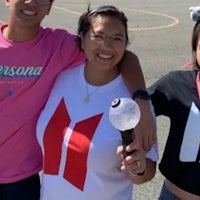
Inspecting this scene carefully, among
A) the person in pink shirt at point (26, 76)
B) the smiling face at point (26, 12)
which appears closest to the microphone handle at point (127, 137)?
the person in pink shirt at point (26, 76)

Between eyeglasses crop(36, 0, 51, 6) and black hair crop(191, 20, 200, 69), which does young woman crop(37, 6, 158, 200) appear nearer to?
eyeglasses crop(36, 0, 51, 6)

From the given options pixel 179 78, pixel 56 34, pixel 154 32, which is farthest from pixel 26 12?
pixel 154 32

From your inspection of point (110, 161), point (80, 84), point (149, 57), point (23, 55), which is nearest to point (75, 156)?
point (110, 161)

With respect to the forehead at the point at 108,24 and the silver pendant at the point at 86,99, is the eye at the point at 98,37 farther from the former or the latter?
the silver pendant at the point at 86,99

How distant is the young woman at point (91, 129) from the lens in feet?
8.19

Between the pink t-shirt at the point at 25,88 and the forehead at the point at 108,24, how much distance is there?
0.90 ft

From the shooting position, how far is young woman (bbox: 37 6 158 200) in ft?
8.19

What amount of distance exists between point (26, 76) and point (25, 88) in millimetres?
59

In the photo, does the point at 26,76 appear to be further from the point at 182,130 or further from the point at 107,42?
the point at 182,130

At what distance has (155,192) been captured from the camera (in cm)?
466

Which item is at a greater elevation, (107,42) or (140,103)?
(107,42)

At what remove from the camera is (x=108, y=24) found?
2549 millimetres

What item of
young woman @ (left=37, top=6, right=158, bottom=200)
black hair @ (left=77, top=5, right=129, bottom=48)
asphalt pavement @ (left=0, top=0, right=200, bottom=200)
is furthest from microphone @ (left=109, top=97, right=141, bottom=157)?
asphalt pavement @ (left=0, top=0, right=200, bottom=200)

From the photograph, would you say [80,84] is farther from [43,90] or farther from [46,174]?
[46,174]
